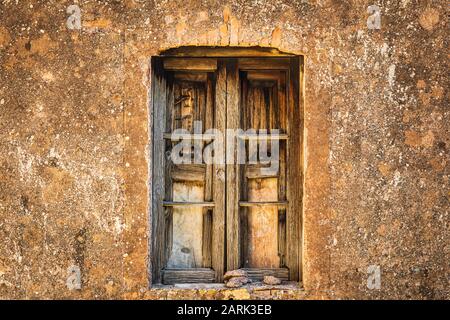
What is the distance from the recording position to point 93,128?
125 inches

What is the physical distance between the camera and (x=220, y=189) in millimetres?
3354

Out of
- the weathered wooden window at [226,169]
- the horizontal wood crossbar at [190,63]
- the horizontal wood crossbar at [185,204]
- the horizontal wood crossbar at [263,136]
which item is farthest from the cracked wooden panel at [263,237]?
the horizontal wood crossbar at [190,63]

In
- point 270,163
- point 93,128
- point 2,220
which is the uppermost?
point 93,128

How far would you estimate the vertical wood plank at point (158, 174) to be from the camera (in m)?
3.30

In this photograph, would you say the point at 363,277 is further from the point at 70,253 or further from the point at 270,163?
the point at 70,253

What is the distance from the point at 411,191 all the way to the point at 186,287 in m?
1.47

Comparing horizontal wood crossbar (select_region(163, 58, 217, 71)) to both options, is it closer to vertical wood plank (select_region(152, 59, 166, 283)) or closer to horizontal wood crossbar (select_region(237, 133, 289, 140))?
vertical wood plank (select_region(152, 59, 166, 283))

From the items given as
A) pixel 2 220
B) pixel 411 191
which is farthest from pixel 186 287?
pixel 411 191

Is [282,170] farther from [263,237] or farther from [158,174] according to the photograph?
[158,174]

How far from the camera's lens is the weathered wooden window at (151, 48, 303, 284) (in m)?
3.34

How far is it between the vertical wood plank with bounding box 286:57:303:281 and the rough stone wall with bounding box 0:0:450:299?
16cm

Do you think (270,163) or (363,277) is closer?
(363,277)

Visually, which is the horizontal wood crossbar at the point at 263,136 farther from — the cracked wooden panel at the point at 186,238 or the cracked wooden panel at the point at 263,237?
the cracked wooden panel at the point at 186,238

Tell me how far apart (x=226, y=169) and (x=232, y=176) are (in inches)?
2.3
